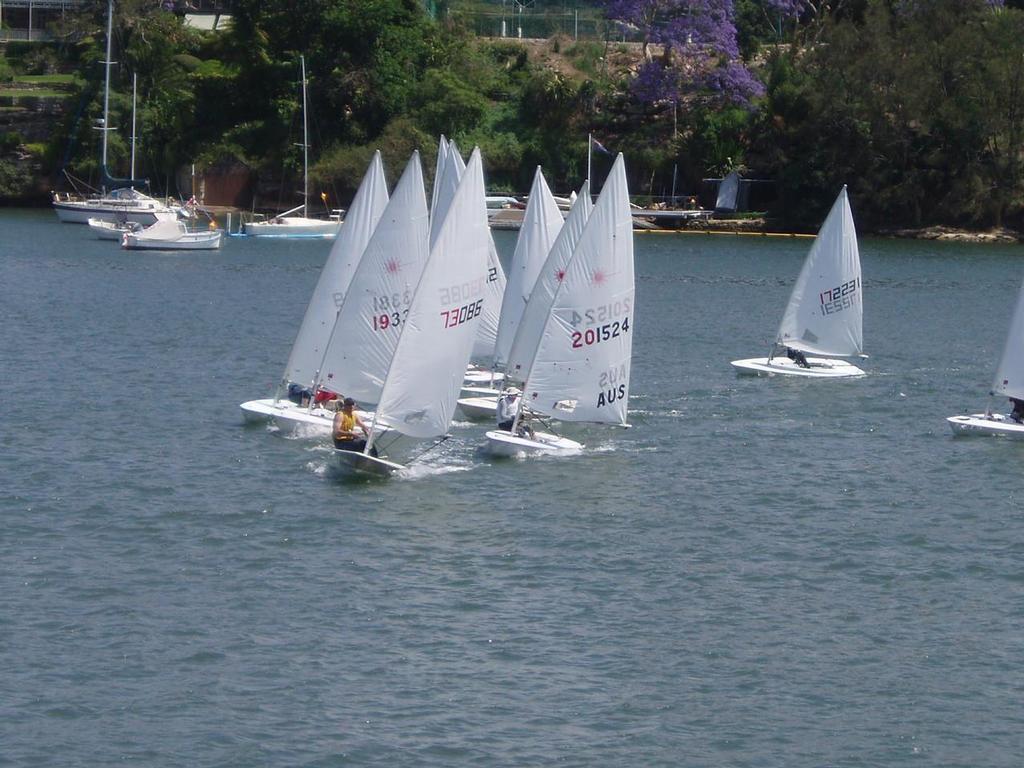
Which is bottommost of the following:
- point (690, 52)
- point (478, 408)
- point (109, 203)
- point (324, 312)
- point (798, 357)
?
point (478, 408)

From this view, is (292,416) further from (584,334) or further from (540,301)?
(584,334)

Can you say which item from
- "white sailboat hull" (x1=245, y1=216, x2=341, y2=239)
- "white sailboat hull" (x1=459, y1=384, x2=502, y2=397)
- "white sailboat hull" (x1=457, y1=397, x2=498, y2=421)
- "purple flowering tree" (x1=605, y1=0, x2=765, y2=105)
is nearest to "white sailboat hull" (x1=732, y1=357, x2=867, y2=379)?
"white sailboat hull" (x1=459, y1=384, x2=502, y2=397)

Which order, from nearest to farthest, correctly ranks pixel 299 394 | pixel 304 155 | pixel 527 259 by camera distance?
pixel 299 394 < pixel 527 259 < pixel 304 155

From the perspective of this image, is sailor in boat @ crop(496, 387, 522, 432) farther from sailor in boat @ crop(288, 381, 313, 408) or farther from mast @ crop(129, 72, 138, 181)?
mast @ crop(129, 72, 138, 181)

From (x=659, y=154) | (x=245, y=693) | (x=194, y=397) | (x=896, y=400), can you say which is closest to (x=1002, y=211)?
(x=659, y=154)

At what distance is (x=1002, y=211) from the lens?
99250 millimetres

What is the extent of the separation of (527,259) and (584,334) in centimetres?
724

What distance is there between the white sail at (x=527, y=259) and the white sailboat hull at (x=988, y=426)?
10570mm

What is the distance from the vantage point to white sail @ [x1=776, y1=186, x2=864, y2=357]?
47656 millimetres

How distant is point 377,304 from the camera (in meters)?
34.9

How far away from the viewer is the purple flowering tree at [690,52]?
104250mm

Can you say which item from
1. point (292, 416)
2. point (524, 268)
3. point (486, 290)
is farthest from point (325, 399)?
point (524, 268)

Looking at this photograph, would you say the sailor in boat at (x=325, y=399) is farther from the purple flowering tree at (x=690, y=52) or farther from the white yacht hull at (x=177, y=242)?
the purple flowering tree at (x=690, y=52)

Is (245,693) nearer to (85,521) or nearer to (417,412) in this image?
(85,521)
